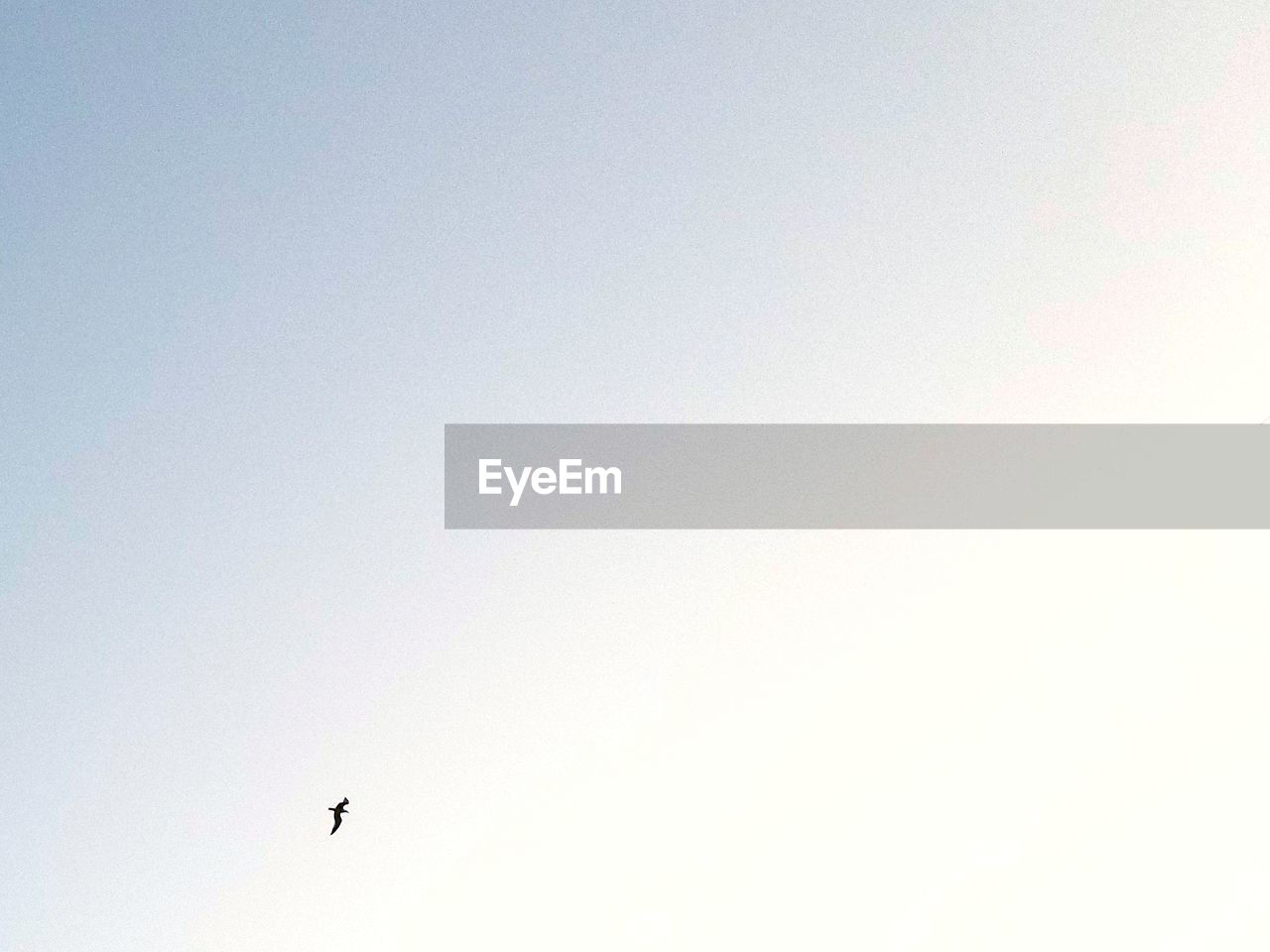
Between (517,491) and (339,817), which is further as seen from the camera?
(339,817)

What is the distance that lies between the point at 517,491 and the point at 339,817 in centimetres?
4268

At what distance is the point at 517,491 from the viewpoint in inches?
3246

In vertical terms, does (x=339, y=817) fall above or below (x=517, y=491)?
below

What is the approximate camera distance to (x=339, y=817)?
292 ft
